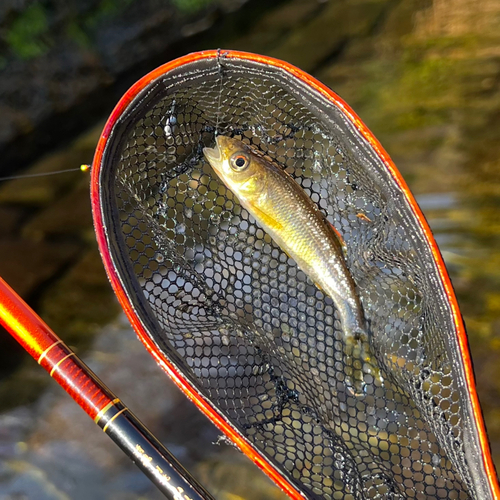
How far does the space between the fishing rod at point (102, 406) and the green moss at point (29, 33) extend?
4.49 m

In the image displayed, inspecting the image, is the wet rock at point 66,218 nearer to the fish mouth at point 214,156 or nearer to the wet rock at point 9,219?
the wet rock at point 9,219

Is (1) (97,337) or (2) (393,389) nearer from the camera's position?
(2) (393,389)

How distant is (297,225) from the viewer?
2.21m

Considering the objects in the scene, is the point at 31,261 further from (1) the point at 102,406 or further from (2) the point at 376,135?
(2) the point at 376,135

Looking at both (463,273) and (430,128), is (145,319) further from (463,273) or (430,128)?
(430,128)

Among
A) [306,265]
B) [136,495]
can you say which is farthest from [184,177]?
[136,495]

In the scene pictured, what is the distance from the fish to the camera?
221 cm

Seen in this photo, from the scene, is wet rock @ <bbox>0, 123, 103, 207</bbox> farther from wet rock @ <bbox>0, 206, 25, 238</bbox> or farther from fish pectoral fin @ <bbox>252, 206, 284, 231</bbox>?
fish pectoral fin @ <bbox>252, 206, 284, 231</bbox>

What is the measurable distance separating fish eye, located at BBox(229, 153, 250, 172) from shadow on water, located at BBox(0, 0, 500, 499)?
172 centimetres

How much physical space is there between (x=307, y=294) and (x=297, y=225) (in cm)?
43

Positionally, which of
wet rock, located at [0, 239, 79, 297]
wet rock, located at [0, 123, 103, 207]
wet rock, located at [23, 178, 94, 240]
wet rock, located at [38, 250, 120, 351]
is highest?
wet rock, located at [0, 123, 103, 207]

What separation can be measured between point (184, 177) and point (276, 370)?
1132 millimetres

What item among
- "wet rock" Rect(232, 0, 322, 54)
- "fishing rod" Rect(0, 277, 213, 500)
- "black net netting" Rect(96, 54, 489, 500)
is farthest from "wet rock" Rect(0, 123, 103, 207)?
"fishing rod" Rect(0, 277, 213, 500)

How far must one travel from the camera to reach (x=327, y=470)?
238 cm
